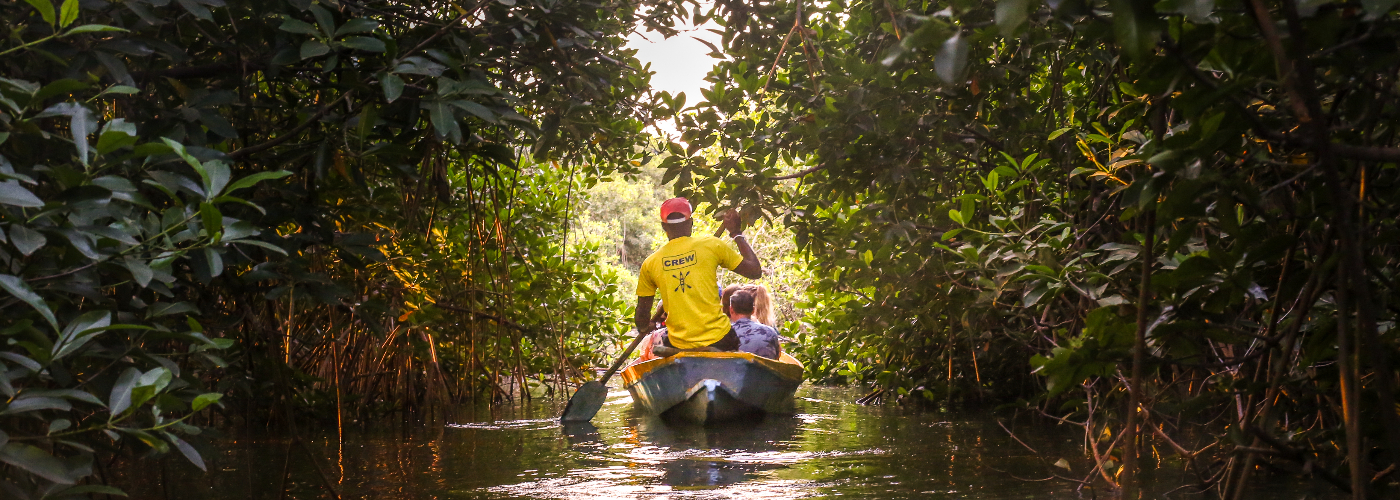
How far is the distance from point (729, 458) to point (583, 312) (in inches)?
147

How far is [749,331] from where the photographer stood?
8633 millimetres

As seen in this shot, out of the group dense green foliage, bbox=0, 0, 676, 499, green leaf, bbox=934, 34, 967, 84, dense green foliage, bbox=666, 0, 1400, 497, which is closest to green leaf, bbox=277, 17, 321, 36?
dense green foliage, bbox=0, 0, 676, 499

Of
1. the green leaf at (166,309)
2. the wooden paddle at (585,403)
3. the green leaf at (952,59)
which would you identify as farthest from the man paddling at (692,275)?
the green leaf at (952,59)

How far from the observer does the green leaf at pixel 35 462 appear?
5.73 ft

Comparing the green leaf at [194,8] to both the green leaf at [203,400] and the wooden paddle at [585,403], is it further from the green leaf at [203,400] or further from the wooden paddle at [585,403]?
the wooden paddle at [585,403]

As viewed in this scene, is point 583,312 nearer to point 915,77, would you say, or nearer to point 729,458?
point 729,458

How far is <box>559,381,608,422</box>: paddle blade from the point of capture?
7320 millimetres

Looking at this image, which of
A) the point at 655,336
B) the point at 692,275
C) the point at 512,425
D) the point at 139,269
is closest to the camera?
the point at 139,269

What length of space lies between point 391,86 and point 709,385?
182 inches

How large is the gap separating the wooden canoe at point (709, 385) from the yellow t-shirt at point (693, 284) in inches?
16.4

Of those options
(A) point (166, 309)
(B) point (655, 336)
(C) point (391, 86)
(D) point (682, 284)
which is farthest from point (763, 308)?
(A) point (166, 309)

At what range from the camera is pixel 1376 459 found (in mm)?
2656

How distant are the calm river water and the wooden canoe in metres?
0.15

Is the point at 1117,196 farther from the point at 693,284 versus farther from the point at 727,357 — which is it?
the point at 693,284
